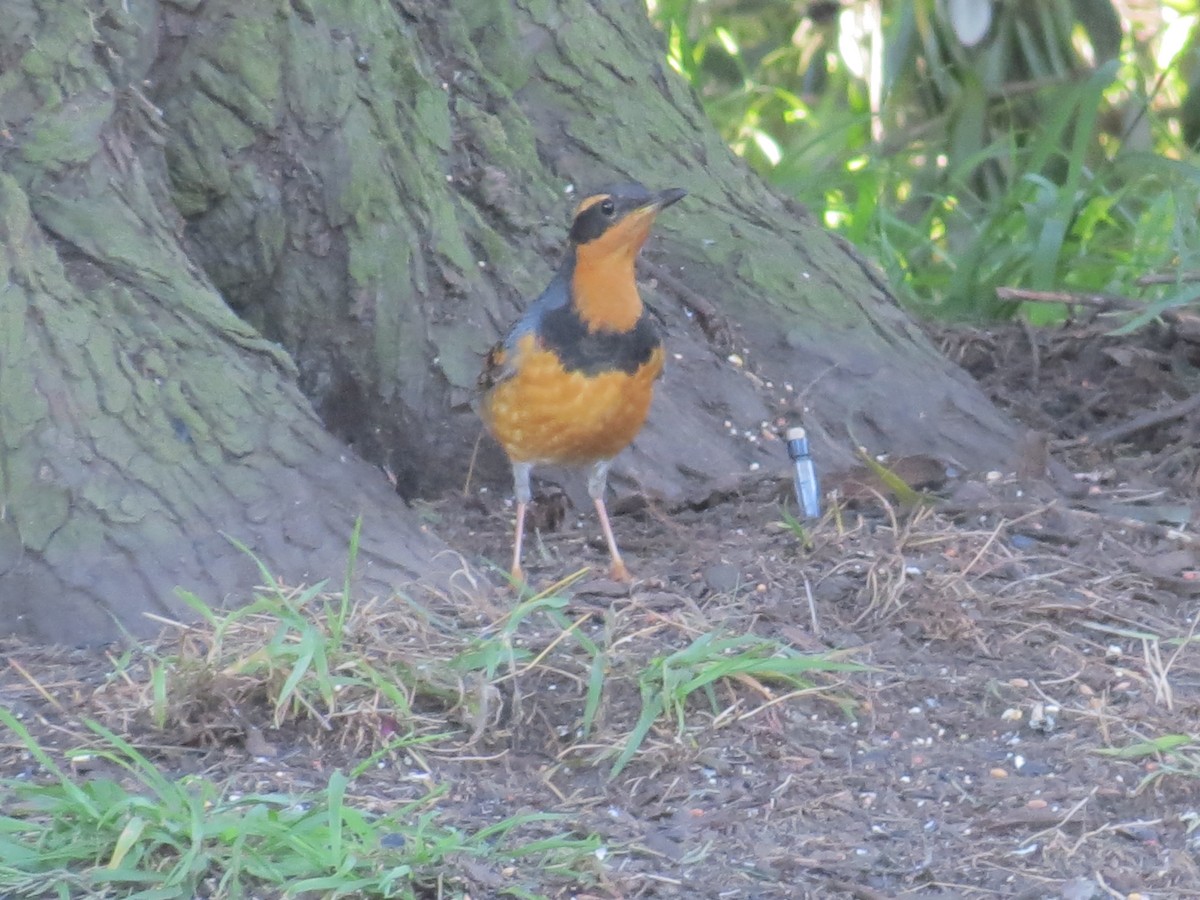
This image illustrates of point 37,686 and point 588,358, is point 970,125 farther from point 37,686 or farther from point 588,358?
point 37,686

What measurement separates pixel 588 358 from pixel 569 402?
0.14m

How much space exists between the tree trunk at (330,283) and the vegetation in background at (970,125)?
4.68 ft

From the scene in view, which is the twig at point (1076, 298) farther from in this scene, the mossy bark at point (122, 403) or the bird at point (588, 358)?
the mossy bark at point (122, 403)

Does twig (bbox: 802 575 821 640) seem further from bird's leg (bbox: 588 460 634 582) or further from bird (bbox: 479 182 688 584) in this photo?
bird (bbox: 479 182 688 584)

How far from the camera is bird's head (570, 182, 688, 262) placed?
4961 millimetres

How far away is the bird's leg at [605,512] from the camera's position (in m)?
4.59

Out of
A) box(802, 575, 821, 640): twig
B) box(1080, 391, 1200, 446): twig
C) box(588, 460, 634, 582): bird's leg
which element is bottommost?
box(1080, 391, 1200, 446): twig

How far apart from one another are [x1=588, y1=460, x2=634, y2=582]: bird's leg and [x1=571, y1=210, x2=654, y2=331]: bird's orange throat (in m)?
0.46

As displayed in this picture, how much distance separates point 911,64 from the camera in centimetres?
855

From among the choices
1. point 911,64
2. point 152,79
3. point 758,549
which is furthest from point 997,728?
point 911,64

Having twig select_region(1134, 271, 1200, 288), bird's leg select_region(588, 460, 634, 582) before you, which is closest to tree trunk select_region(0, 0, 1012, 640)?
bird's leg select_region(588, 460, 634, 582)

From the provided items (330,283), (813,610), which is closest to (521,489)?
(330,283)

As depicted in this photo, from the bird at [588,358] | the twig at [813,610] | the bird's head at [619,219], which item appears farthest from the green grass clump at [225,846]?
the bird's head at [619,219]

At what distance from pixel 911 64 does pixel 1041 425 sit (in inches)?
130
